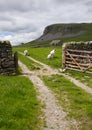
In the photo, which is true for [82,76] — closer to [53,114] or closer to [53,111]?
[53,111]

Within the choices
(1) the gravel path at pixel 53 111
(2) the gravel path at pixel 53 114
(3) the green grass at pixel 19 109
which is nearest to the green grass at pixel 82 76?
(1) the gravel path at pixel 53 111

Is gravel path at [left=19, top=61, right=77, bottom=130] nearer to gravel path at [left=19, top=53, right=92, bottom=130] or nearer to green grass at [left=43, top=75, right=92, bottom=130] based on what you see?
gravel path at [left=19, top=53, right=92, bottom=130]

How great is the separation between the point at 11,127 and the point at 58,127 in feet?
6.87

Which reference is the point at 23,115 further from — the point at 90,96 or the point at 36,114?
the point at 90,96

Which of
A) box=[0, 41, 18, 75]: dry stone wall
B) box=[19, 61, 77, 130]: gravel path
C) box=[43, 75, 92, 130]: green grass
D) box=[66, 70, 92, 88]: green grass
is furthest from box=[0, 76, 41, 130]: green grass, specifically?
box=[0, 41, 18, 75]: dry stone wall

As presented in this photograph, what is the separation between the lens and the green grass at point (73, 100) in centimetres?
1557

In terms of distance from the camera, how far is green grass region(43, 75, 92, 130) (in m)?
15.6

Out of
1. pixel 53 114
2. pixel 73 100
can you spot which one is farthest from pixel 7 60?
pixel 53 114

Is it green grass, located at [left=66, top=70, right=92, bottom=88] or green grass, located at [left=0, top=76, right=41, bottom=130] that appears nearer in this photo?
green grass, located at [left=0, top=76, right=41, bottom=130]

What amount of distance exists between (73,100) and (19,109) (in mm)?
4135

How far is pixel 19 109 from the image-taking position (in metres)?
16.2

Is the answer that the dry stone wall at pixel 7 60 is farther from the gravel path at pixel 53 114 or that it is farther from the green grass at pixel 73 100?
the gravel path at pixel 53 114

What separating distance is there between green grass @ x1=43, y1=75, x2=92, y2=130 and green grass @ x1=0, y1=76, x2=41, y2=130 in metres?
1.67

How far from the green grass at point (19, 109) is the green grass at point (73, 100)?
5.47ft
